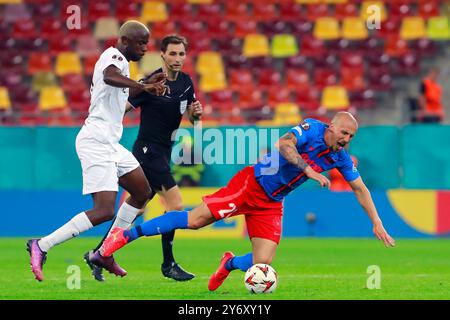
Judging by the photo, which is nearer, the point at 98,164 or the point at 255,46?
the point at 98,164

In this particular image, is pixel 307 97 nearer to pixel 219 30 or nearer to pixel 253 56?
pixel 253 56

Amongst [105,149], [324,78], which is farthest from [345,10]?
[105,149]

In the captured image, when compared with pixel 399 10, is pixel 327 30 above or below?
below

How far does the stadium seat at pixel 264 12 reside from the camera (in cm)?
2475

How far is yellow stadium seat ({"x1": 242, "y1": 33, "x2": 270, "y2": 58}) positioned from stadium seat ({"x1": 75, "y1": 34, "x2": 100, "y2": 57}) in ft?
11.3

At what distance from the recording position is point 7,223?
56.1 ft

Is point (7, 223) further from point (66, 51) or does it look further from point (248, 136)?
point (66, 51)

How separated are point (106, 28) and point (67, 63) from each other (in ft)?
3.96

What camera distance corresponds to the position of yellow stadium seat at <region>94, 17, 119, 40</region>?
23656 mm

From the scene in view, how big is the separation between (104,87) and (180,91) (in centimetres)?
134

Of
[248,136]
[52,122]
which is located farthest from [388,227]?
[52,122]

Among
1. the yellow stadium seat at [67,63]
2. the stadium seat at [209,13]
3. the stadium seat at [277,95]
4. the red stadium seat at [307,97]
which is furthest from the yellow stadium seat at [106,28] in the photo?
the red stadium seat at [307,97]

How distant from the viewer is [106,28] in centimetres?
2377

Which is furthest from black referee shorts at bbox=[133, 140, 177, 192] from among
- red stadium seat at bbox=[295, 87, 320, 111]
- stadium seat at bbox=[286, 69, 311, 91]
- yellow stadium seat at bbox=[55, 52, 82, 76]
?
yellow stadium seat at bbox=[55, 52, 82, 76]
